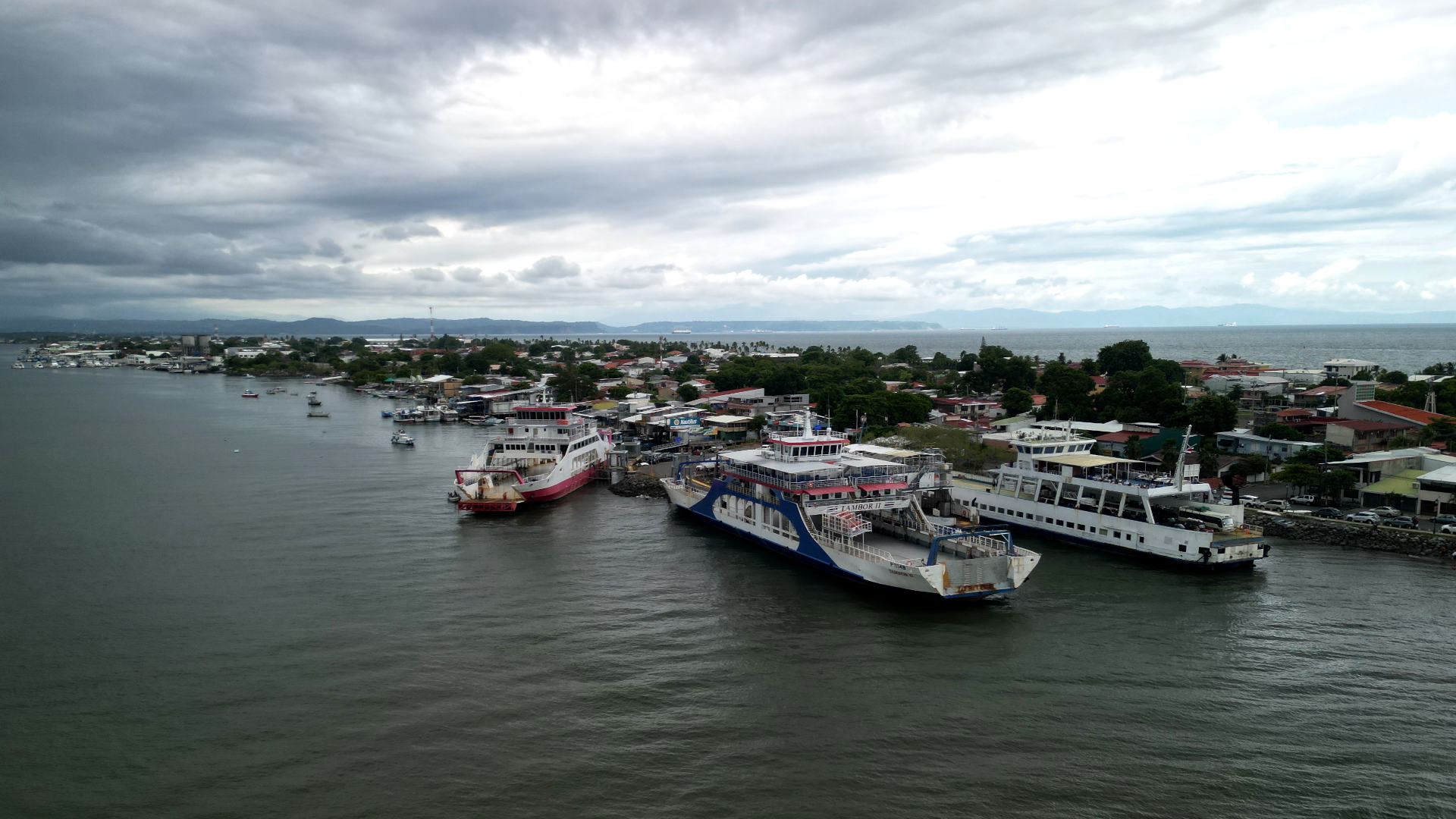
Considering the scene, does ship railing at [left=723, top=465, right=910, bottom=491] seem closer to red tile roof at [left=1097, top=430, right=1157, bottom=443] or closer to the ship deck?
the ship deck

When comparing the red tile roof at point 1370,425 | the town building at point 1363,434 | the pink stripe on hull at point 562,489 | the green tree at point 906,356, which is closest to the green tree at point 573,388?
the pink stripe on hull at point 562,489

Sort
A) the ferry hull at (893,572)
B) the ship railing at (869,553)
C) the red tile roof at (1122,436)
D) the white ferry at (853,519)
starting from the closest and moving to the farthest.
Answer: the ferry hull at (893,572) → the white ferry at (853,519) → the ship railing at (869,553) → the red tile roof at (1122,436)

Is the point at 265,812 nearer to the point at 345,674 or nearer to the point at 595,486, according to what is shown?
the point at 345,674

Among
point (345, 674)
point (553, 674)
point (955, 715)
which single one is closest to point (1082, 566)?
point (955, 715)

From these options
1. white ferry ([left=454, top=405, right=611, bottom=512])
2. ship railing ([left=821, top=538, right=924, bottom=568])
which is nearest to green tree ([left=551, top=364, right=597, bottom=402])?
white ferry ([left=454, top=405, right=611, bottom=512])

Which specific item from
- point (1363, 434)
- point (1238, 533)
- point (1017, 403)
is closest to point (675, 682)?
point (1238, 533)

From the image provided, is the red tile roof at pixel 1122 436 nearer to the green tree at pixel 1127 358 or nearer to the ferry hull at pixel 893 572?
the ferry hull at pixel 893 572

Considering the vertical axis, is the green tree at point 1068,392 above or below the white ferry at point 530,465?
above

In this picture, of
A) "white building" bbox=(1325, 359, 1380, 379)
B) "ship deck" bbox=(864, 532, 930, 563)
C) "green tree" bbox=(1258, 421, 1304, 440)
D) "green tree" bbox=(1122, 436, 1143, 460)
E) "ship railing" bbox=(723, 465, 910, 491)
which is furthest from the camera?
"white building" bbox=(1325, 359, 1380, 379)
